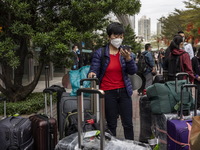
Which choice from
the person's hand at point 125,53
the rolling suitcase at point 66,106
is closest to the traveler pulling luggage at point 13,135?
the rolling suitcase at point 66,106

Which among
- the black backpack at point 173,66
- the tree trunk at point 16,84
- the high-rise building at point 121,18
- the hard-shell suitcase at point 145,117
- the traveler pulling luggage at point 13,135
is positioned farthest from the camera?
the high-rise building at point 121,18

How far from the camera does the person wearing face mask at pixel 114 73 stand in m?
3.43

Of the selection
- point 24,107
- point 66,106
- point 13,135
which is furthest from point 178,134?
point 24,107

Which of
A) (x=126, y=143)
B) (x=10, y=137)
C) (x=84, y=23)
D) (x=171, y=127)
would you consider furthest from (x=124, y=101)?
(x=84, y=23)

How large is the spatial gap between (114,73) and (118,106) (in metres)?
0.50

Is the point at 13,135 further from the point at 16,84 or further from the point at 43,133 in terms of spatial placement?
the point at 16,84

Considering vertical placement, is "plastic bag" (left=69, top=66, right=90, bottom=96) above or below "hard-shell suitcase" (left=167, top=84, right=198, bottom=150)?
above

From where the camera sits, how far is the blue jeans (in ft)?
11.5

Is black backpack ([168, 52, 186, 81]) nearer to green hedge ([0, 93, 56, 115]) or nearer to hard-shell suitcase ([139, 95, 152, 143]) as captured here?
hard-shell suitcase ([139, 95, 152, 143])

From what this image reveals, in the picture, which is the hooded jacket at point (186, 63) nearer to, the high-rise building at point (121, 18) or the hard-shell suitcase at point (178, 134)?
the hard-shell suitcase at point (178, 134)

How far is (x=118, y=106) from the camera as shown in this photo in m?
3.65

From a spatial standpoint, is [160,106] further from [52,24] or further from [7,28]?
[7,28]

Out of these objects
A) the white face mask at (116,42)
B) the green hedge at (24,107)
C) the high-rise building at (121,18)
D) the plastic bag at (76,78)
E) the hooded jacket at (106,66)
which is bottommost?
the green hedge at (24,107)

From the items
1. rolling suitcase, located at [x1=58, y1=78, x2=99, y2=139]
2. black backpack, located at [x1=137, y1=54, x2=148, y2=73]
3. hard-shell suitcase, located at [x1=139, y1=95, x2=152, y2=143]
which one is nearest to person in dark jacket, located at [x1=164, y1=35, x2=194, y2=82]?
hard-shell suitcase, located at [x1=139, y1=95, x2=152, y2=143]
